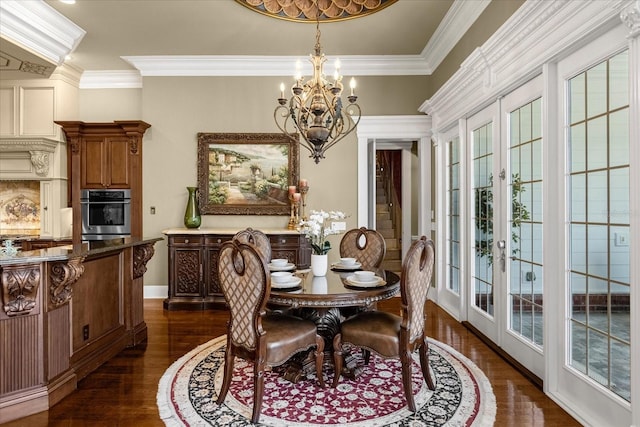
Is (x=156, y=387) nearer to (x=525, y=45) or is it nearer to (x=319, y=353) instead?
(x=319, y=353)

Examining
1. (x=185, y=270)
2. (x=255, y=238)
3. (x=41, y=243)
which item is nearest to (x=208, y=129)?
(x=185, y=270)

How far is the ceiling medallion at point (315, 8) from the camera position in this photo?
3951 mm

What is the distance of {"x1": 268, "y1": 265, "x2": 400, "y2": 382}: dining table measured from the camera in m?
2.39

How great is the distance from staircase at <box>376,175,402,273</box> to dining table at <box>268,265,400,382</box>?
4647 millimetres

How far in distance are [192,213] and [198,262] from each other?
0.72 meters

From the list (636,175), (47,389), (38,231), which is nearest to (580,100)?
(636,175)

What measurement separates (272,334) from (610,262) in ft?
6.50

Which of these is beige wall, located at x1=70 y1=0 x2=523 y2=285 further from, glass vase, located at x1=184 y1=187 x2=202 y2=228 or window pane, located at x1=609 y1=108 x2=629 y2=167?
window pane, located at x1=609 y1=108 x2=629 y2=167

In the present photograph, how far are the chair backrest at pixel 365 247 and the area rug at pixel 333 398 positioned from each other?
964 mm

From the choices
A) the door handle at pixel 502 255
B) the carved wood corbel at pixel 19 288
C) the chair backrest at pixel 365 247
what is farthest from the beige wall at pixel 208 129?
the carved wood corbel at pixel 19 288

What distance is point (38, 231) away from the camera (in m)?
5.75

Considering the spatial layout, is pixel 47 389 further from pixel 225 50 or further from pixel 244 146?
pixel 225 50

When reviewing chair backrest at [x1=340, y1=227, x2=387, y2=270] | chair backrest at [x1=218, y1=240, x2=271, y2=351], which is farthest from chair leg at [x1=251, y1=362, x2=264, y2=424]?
chair backrest at [x1=340, y1=227, x2=387, y2=270]

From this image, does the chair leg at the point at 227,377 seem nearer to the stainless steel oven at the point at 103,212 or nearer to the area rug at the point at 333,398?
the area rug at the point at 333,398
